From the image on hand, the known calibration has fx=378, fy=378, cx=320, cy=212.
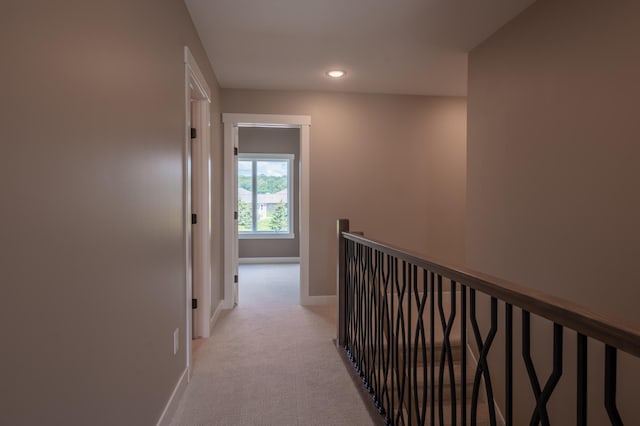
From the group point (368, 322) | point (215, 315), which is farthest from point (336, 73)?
point (215, 315)

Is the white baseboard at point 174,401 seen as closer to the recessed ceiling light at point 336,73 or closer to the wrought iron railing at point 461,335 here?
the wrought iron railing at point 461,335

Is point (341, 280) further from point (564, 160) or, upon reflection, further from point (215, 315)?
point (564, 160)

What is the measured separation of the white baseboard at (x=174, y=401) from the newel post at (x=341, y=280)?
1184mm

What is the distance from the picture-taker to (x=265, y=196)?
7.65m

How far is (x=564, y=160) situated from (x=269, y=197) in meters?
5.98

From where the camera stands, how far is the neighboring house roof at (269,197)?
299 inches

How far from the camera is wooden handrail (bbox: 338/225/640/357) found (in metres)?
0.67

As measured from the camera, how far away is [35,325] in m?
0.89

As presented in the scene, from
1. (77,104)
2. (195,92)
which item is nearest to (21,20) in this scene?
(77,104)

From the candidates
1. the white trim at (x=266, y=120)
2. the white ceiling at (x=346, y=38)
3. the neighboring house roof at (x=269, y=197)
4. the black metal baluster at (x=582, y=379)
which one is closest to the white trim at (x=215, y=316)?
the white trim at (x=266, y=120)

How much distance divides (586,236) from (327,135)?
2735 millimetres

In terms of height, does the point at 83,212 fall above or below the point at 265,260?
above

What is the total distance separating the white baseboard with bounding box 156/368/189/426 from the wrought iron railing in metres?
1.11

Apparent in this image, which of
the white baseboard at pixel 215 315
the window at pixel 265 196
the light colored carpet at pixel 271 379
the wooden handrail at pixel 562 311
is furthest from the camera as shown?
the window at pixel 265 196
